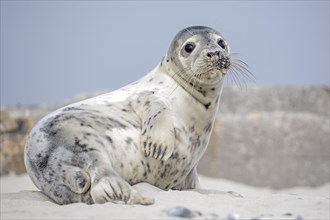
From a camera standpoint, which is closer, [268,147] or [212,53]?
[212,53]

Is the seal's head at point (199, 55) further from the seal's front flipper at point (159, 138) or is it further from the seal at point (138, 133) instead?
the seal's front flipper at point (159, 138)

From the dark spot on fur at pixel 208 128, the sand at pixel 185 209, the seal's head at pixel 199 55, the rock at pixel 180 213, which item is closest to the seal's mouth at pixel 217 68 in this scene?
the seal's head at pixel 199 55

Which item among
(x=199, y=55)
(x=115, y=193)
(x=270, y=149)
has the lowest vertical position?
(x=270, y=149)

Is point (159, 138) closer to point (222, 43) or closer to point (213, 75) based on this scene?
point (213, 75)

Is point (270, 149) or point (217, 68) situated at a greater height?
point (217, 68)

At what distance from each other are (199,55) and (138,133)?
1.97ft

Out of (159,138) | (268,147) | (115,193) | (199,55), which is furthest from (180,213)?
(268,147)

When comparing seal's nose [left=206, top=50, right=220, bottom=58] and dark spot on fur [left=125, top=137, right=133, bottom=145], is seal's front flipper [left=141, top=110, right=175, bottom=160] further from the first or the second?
seal's nose [left=206, top=50, right=220, bottom=58]

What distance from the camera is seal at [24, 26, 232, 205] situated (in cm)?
330

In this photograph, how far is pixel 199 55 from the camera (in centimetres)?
391

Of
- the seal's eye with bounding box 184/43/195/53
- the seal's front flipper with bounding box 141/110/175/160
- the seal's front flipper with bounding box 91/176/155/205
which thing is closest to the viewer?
the seal's front flipper with bounding box 91/176/155/205

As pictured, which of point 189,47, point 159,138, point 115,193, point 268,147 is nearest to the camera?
point 115,193

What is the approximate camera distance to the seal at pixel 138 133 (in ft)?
10.8

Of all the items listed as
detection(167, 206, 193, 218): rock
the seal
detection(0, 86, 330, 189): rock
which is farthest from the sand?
detection(0, 86, 330, 189): rock
